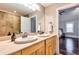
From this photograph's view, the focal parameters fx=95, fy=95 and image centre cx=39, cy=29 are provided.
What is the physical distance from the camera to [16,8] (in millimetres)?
1493

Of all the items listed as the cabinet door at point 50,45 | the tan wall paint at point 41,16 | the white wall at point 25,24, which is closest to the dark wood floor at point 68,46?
the cabinet door at point 50,45

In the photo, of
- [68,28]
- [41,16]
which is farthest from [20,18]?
[68,28]

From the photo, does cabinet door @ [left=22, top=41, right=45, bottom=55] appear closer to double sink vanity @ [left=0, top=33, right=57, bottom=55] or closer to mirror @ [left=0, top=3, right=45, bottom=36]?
double sink vanity @ [left=0, top=33, right=57, bottom=55]

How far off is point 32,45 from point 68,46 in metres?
0.62

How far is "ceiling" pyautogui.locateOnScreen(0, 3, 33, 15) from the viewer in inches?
55.2

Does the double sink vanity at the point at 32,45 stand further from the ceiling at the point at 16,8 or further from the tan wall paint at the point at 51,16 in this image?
the ceiling at the point at 16,8

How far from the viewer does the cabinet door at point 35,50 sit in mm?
1322

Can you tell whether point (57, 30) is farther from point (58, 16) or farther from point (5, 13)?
point (5, 13)

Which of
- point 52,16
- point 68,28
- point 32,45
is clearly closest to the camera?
point 32,45

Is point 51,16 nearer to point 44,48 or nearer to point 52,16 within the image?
point 52,16

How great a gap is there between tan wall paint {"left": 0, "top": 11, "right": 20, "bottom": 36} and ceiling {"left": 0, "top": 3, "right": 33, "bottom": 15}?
78 millimetres

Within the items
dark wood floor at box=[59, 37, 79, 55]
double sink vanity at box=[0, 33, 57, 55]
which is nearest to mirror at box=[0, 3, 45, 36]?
double sink vanity at box=[0, 33, 57, 55]
